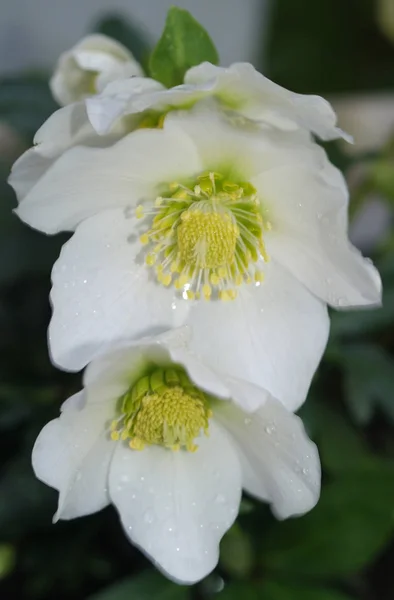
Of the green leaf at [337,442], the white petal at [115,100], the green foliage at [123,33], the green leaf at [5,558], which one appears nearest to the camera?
the white petal at [115,100]

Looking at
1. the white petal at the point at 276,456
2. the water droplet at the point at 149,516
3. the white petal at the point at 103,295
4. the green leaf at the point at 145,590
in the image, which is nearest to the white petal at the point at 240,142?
the white petal at the point at 103,295

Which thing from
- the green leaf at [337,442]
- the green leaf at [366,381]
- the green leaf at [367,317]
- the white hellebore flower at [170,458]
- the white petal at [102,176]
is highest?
the white petal at [102,176]

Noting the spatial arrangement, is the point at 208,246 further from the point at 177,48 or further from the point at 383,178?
the point at 383,178

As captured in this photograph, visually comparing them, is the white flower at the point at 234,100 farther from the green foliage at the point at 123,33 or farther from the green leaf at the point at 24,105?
the green foliage at the point at 123,33

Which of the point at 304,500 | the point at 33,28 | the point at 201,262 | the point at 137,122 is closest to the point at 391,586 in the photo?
the point at 304,500

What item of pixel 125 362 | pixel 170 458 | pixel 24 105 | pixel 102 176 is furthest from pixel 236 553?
pixel 24 105

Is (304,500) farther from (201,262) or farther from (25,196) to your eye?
(25,196)

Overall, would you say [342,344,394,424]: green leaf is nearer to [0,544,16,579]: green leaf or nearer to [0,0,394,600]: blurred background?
[0,0,394,600]: blurred background
